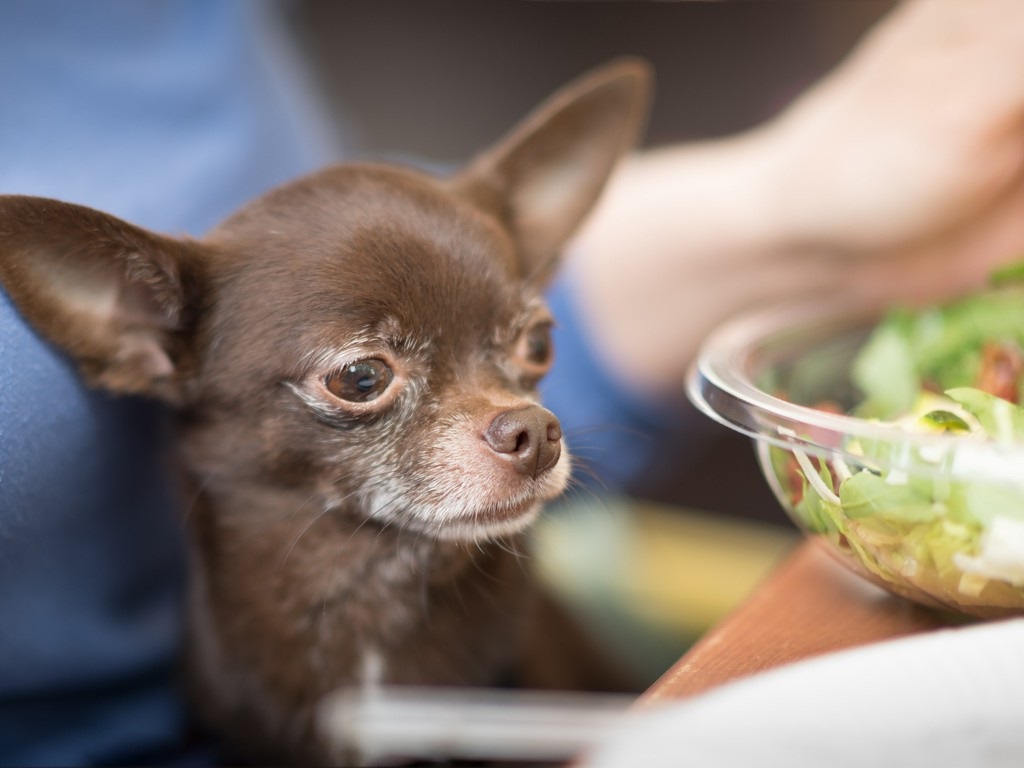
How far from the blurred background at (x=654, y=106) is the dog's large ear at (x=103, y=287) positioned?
101 centimetres

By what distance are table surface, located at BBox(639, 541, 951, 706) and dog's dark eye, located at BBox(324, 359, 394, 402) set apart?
452 mm

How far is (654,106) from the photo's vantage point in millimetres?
2600

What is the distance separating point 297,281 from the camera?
1.04m

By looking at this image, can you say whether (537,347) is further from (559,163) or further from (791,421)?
(791,421)

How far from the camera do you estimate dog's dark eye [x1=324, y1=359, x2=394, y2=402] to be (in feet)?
3.44

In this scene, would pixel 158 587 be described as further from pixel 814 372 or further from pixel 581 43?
pixel 581 43

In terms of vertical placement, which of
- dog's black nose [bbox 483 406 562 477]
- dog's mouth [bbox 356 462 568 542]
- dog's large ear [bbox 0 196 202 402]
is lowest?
dog's mouth [bbox 356 462 568 542]

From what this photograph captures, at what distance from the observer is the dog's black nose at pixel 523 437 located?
1024 millimetres

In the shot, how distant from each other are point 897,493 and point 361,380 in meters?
0.58

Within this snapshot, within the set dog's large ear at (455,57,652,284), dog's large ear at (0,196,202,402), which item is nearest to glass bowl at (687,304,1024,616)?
dog's large ear at (455,57,652,284)

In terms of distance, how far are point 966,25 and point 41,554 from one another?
1.35 metres

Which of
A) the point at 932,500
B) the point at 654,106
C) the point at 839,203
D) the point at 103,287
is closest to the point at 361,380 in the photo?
the point at 103,287

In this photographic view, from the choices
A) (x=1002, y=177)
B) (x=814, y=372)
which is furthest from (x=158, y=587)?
(x=1002, y=177)

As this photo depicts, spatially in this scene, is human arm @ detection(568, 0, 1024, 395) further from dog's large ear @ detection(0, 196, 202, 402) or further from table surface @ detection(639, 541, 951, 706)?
dog's large ear @ detection(0, 196, 202, 402)
